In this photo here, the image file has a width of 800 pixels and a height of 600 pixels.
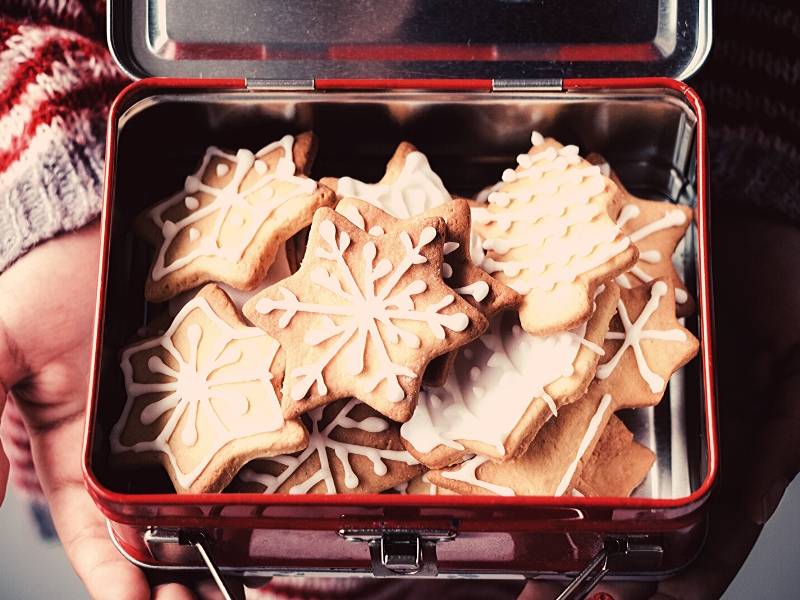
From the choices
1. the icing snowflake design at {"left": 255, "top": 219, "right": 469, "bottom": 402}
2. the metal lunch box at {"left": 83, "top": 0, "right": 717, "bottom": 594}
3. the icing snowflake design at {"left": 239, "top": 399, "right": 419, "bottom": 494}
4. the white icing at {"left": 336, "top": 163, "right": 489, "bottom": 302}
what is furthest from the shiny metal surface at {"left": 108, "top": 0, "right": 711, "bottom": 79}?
the icing snowflake design at {"left": 239, "top": 399, "right": 419, "bottom": 494}

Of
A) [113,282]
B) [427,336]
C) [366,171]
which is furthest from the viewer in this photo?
[366,171]

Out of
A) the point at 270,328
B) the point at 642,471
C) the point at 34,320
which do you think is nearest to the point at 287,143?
→ the point at 270,328

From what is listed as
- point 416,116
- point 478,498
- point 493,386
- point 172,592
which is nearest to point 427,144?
point 416,116

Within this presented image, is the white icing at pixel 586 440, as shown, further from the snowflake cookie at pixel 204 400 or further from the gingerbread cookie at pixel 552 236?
the snowflake cookie at pixel 204 400

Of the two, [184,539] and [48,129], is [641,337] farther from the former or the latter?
[48,129]

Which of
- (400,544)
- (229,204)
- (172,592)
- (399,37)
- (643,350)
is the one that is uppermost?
(399,37)

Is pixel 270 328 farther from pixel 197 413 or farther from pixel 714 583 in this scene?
pixel 714 583

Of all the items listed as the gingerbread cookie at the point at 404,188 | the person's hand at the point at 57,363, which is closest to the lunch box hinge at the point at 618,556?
the gingerbread cookie at the point at 404,188
